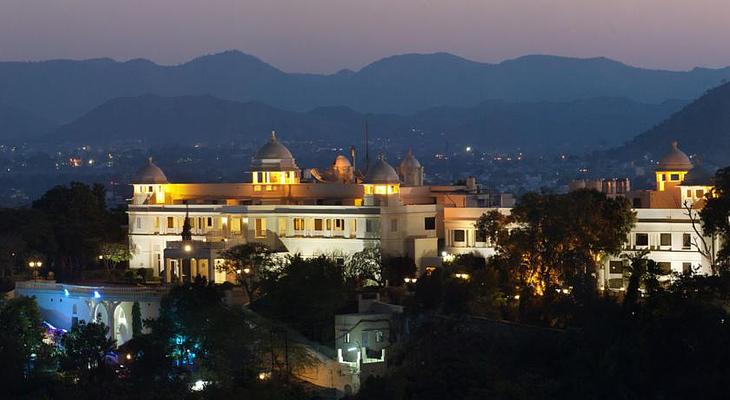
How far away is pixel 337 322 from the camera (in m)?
62.6

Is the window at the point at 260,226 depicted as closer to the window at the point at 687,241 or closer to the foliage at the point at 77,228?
the foliage at the point at 77,228

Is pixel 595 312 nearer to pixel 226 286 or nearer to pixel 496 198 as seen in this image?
pixel 226 286

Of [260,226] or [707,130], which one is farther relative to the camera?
[707,130]

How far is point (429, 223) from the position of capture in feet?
254

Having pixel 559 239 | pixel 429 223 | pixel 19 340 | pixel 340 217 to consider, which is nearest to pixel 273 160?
pixel 340 217

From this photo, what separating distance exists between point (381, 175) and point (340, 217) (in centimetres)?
258

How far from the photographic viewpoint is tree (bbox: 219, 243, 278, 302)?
7175cm

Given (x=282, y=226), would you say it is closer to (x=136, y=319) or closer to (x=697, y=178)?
(x=136, y=319)

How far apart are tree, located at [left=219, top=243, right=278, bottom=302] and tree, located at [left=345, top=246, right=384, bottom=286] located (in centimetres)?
307

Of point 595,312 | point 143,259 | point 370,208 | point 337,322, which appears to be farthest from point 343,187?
point 595,312

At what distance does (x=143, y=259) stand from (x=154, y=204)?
8.99ft

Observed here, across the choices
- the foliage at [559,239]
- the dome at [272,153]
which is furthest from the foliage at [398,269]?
the dome at [272,153]

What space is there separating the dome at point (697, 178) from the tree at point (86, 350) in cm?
2353

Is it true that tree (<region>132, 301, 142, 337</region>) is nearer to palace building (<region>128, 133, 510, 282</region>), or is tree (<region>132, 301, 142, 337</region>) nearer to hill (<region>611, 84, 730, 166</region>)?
palace building (<region>128, 133, 510, 282</region>)
